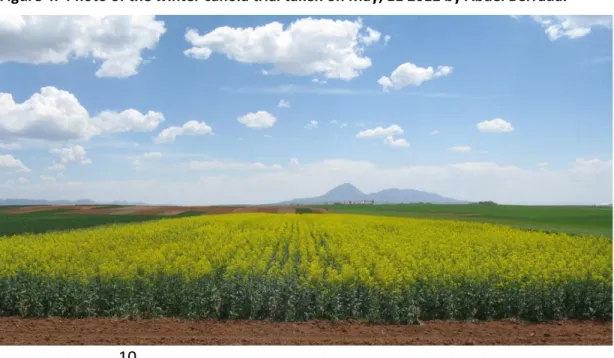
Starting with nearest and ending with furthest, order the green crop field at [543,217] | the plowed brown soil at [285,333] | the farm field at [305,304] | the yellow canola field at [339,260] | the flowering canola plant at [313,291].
Answer: the plowed brown soil at [285,333] → the farm field at [305,304] → the flowering canola plant at [313,291] → the yellow canola field at [339,260] → the green crop field at [543,217]

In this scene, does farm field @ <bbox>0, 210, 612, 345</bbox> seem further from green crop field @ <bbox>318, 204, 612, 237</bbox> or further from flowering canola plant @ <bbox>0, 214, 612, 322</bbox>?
green crop field @ <bbox>318, 204, 612, 237</bbox>

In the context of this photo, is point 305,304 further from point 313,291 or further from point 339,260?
point 339,260

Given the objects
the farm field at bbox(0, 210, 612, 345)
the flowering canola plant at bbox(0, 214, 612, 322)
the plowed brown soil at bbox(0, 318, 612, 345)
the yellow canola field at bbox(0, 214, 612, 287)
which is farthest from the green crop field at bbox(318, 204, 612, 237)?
the plowed brown soil at bbox(0, 318, 612, 345)

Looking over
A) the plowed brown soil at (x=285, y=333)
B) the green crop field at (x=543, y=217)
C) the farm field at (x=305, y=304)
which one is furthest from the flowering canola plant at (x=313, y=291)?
the green crop field at (x=543, y=217)

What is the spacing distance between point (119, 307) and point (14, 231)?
3494 cm

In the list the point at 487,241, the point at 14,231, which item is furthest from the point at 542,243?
the point at 14,231

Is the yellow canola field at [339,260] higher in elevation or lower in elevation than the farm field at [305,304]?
higher

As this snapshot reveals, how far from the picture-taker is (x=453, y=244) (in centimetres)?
2658

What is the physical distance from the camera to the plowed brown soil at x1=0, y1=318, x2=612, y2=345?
42.4 feet

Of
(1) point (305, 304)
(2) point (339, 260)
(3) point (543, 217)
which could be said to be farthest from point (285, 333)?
(3) point (543, 217)

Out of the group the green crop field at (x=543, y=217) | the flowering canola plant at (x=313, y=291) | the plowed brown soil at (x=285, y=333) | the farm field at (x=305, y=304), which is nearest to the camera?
the plowed brown soil at (x=285, y=333)

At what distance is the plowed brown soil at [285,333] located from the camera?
509 inches

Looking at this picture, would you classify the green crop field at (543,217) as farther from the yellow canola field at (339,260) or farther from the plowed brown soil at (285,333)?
the plowed brown soil at (285,333)

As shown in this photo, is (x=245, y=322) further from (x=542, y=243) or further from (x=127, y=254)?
(x=542, y=243)
